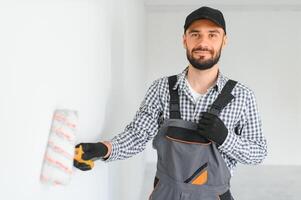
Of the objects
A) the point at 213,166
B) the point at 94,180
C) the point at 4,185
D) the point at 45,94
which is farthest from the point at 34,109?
the point at 213,166

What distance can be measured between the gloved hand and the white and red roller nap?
0.20m

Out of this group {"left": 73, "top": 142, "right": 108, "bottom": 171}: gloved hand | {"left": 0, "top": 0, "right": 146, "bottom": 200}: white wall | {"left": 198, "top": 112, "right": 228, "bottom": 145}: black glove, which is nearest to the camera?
{"left": 0, "top": 0, "right": 146, "bottom": 200}: white wall

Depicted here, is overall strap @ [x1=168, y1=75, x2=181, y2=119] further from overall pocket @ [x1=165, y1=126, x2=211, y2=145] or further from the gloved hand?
the gloved hand

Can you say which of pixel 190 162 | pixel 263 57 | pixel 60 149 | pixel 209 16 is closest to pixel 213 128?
pixel 190 162

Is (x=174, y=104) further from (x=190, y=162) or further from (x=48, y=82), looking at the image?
(x=48, y=82)

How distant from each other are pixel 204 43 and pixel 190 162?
50 centimetres

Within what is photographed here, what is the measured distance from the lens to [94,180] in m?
1.36

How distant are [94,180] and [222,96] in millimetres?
636

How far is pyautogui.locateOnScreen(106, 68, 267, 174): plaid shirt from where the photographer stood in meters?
1.38

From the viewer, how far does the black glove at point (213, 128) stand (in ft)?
4.12

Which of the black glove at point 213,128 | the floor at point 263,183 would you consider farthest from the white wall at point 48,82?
the floor at point 263,183

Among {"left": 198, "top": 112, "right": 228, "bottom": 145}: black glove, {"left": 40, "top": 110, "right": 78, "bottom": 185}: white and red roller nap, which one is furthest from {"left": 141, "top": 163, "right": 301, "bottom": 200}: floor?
{"left": 40, "top": 110, "right": 78, "bottom": 185}: white and red roller nap

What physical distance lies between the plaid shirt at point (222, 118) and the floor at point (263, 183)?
204cm

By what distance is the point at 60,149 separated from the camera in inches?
34.3
